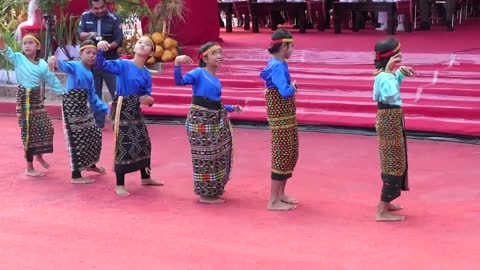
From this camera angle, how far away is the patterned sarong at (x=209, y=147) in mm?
5922

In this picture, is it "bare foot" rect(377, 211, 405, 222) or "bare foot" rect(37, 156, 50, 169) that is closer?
"bare foot" rect(377, 211, 405, 222)

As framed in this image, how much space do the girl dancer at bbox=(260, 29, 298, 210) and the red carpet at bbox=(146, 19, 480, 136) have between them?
2966mm

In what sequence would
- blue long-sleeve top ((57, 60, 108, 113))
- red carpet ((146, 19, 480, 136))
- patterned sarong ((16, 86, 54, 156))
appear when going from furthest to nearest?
red carpet ((146, 19, 480, 136)) → patterned sarong ((16, 86, 54, 156)) → blue long-sleeve top ((57, 60, 108, 113))

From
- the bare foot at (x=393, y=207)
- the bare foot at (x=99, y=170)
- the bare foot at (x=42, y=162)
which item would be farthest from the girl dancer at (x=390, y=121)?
the bare foot at (x=42, y=162)

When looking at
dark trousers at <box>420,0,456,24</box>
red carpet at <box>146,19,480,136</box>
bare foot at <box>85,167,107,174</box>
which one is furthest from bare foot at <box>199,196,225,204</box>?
dark trousers at <box>420,0,456,24</box>

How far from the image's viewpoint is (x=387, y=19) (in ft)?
42.5

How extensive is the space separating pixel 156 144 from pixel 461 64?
13.4 ft

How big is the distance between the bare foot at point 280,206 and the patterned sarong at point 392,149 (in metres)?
0.83

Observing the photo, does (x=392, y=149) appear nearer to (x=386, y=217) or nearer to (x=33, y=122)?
(x=386, y=217)

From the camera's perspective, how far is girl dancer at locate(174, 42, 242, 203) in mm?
5875

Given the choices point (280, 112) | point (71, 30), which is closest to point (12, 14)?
point (71, 30)

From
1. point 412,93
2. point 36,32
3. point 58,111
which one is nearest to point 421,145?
point 412,93

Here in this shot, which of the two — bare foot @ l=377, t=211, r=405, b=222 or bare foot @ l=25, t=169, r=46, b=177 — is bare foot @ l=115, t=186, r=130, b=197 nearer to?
bare foot @ l=25, t=169, r=46, b=177

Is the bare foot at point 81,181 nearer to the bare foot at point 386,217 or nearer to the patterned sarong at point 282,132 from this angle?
the patterned sarong at point 282,132
